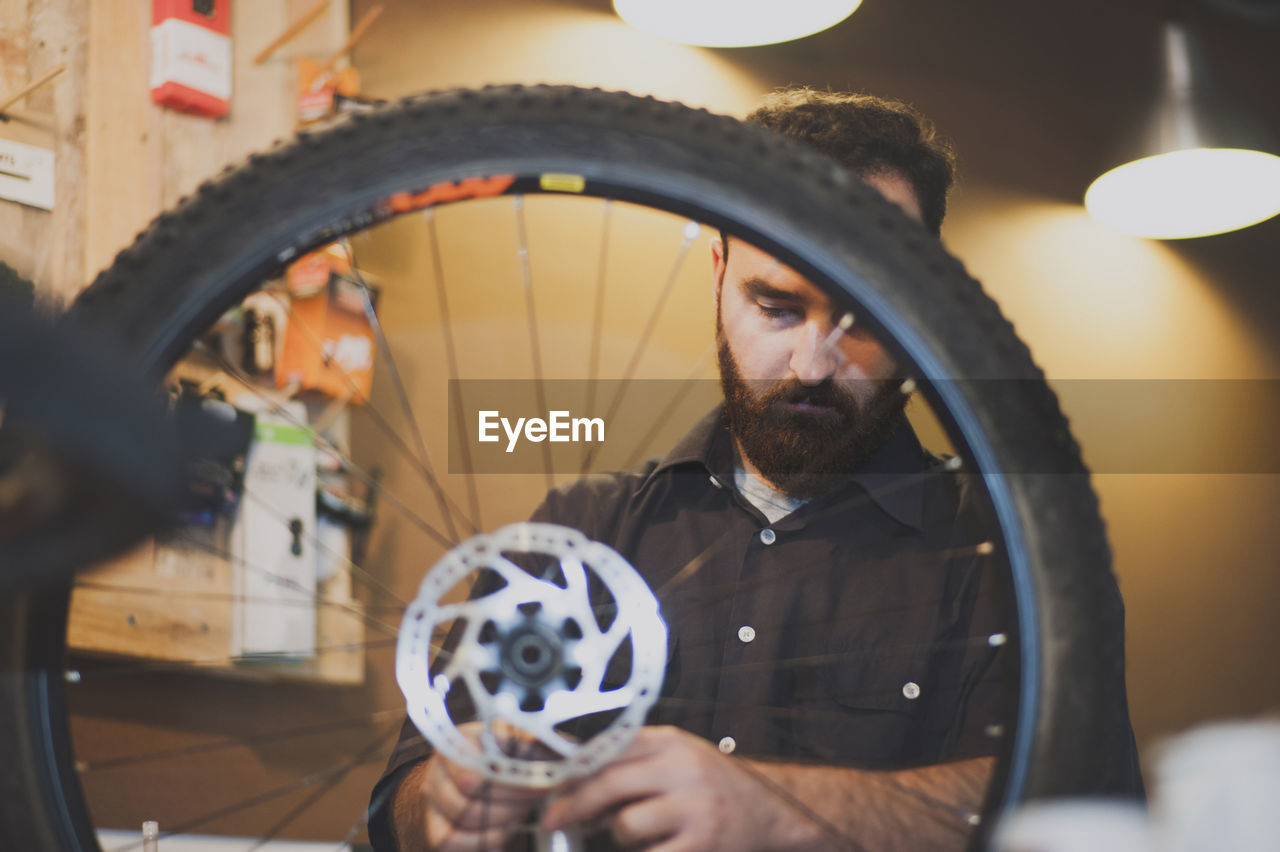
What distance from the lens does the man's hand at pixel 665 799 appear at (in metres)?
0.52

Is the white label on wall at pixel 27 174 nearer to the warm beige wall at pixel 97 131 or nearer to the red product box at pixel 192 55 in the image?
the warm beige wall at pixel 97 131

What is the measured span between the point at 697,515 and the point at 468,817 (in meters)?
0.49

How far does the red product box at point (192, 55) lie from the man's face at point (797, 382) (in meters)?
0.84

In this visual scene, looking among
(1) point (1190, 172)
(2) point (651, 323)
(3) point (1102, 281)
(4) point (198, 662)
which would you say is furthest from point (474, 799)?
(3) point (1102, 281)

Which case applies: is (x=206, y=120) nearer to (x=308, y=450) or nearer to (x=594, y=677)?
(x=308, y=450)

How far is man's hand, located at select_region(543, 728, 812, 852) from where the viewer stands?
0.52 metres

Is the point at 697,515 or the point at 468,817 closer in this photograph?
the point at 468,817

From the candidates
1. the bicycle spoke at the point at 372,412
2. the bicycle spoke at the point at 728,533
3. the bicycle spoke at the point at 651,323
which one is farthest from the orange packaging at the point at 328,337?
the bicycle spoke at the point at 728,533

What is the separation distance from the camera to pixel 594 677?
0.54 m

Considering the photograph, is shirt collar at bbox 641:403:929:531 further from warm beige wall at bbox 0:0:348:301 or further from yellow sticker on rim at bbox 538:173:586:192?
warm beige wall at bbox 0:0:348:301

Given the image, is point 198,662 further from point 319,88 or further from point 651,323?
point 319,88

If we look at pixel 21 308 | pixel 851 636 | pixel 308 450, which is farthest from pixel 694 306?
pixel 21 308

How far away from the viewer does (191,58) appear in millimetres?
1411

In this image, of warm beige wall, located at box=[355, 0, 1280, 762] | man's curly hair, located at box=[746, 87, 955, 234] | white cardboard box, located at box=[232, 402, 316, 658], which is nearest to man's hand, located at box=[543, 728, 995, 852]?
man's curly hair, located at box=[746, 87, 955, 234]
